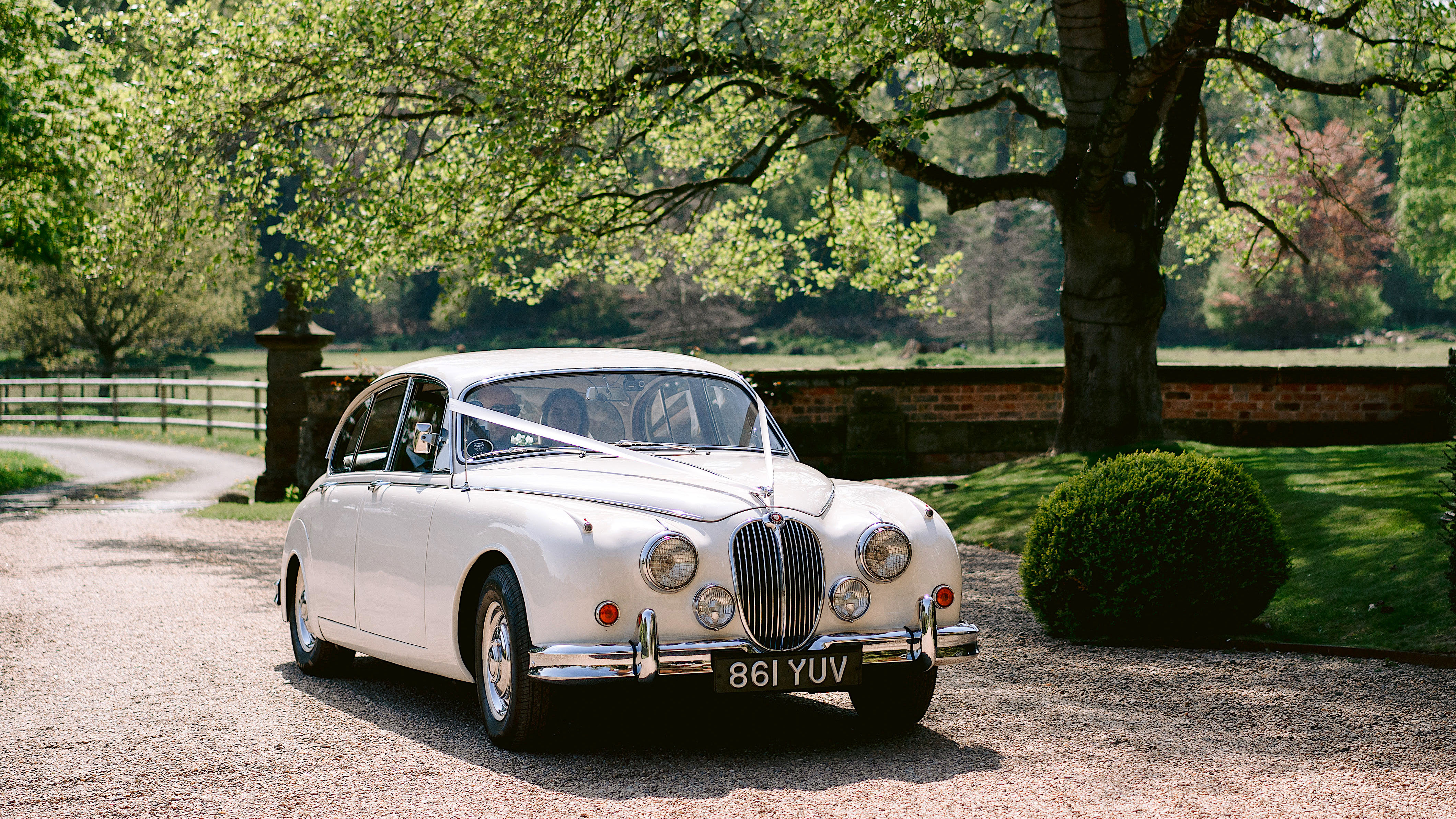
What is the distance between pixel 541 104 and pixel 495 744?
8.99 meters

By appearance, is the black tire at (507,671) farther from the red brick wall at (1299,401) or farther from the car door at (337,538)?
the red brick wall at (1299,401)

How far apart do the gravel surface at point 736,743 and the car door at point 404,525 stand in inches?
18.1

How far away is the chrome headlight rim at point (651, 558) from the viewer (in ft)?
15.8

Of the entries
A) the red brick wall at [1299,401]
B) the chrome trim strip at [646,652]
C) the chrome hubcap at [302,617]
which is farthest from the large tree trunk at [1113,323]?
the chrome trim strip at [646,652]

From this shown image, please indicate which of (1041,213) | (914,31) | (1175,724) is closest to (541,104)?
(914,31)

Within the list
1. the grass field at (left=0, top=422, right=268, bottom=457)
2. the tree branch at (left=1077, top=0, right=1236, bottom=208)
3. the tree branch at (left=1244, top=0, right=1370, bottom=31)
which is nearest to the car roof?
the tree branch at (left=1077, top=0, right=1236, bottom=208)

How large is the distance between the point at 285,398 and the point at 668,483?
45.1 ft

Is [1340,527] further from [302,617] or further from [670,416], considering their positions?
[302,617]

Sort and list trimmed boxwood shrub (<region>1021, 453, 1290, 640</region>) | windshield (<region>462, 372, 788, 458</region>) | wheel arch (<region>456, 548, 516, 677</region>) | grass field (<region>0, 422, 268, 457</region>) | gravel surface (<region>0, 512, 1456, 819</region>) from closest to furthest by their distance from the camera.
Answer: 1. gravel surface (<region>0, 512, 1456, 819</region>)
2. wheel arch (<region>456, 548, 516, 677</region>)
3. windshield (<region>462, 372, 788, 458</region>)
4. trimmed boxwood shrub (<region>1021, 453, 1290, 640</region>)
5. grass field (<region>0, 422, 268, 457</region>)

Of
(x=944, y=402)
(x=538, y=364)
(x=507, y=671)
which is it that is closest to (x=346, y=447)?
(x=538, y=364)

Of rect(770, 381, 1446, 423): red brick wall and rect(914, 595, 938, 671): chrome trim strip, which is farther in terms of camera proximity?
rect(770, 381, 1446, 423): red brick wall

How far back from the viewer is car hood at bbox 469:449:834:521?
507cm

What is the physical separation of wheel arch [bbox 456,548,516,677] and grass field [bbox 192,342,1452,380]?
114 ft

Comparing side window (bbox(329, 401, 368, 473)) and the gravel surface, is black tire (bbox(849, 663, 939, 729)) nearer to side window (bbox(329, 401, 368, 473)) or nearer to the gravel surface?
the gravel surface
